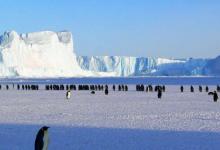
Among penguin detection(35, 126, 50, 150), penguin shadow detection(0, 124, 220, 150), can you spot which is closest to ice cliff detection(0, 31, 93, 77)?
penguin shadow detection(0, 124, 220, 150)

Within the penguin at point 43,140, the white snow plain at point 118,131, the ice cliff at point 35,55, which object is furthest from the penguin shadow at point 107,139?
the ice cliff at point 35,55

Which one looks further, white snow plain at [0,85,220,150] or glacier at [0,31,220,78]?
glacier at [0,31,220,78]

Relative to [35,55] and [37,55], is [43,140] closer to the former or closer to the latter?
[35,55]

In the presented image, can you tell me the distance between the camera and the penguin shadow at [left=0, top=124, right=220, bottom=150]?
31.8ft

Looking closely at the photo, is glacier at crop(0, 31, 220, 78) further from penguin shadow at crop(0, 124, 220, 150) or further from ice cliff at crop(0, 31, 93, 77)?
penguin shadow at crop(0, 124, 220, 150)

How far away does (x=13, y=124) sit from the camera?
554 inches

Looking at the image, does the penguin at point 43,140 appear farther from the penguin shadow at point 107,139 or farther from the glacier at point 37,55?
the glacier at point 37,55

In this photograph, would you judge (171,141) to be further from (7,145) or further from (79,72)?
(79,72)

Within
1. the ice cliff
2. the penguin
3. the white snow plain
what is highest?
the penguin

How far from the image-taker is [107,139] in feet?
35.3

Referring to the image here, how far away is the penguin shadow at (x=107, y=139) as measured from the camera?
31.8 ft

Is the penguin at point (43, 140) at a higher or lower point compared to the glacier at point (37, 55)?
higher

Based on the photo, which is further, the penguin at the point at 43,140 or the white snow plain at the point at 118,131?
the white snow plain at the point at 118,131

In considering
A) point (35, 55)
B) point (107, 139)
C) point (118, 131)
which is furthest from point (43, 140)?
point (35, 55)
